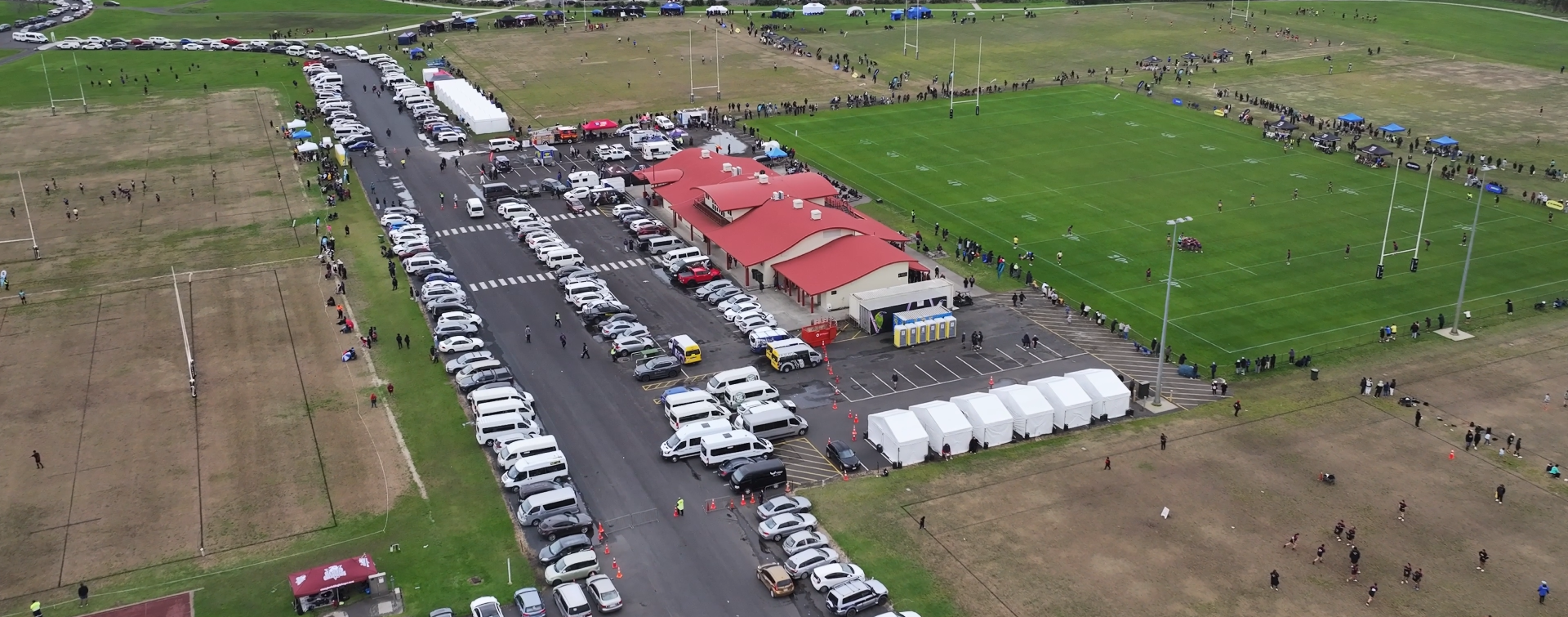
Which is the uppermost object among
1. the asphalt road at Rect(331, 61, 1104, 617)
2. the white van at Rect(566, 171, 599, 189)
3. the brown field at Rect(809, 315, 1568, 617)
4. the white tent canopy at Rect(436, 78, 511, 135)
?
the white tent canopy at Rect(436, 78, 511, 135)

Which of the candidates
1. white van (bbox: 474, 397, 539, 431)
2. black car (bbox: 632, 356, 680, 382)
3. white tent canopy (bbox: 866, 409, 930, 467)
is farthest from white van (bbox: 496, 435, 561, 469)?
white tent canopy (bbox: 866, 409, 930, 467)

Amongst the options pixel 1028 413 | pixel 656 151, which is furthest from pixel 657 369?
pixel 656 151

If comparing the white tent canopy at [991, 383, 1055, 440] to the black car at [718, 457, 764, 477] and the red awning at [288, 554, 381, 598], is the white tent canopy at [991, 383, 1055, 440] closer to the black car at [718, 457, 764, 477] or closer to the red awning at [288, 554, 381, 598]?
the black car at [718, 457, 764, 477]

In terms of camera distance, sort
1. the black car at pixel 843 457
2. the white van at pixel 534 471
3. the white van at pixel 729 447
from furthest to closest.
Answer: the black car at pixel 843 457, the white van at pixel 729 447, the white van at pixel 534 471

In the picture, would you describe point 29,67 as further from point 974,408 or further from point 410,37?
point 974,408

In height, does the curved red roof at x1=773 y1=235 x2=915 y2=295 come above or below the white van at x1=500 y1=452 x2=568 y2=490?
above

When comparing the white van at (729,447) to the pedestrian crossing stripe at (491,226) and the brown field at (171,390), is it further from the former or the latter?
the pedestrian crossing stripe at (491,226)

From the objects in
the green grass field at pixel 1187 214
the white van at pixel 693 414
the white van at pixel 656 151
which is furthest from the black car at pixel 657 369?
the white van at pixel 656 151

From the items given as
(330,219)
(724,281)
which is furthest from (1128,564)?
(330,219)
